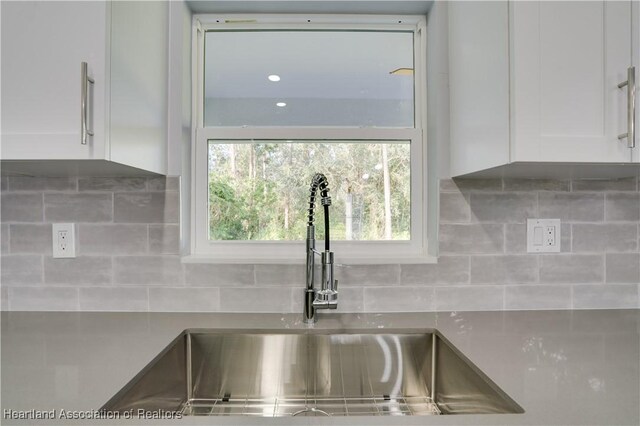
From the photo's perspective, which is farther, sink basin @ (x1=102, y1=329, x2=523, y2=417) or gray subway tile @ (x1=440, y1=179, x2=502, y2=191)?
gray subway tile @ (x1=440, y1=179, x2=502, y2=191)

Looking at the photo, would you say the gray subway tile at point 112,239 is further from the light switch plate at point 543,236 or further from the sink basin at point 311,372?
the light switch plate at point 543,236

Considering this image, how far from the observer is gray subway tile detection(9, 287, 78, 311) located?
1267 mm

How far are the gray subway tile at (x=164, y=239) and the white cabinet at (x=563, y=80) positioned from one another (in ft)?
3.38

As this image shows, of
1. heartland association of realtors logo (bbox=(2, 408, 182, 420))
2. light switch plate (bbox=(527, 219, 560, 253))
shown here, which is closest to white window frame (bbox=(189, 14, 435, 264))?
light switch plate (bbox=(527, 219, 560, 253))

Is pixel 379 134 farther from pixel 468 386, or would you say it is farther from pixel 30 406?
pixel 30 406

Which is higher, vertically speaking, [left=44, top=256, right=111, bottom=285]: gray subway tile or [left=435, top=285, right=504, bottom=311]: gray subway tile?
[left=44, top=256, right=111, bottom=285]: gray subway tile

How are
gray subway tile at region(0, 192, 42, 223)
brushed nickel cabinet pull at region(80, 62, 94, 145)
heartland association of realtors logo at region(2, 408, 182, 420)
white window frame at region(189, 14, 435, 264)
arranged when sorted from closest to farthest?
heartland association of realtors logo at region(2, 408, 182, 420)
brushed nickel cabinet pull at region(80, 62, 94, 145)
gray subway tile at region(0, 192, 42, 223)
white window frame at region(189, 14, 435, 264)

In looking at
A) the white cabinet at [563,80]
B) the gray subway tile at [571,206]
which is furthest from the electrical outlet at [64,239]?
the gray subway tile at [571,206]

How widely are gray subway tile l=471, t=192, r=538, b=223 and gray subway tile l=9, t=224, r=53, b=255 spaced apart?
4.81ft

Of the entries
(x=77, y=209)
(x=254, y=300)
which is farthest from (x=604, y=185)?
(x=77, y=209)

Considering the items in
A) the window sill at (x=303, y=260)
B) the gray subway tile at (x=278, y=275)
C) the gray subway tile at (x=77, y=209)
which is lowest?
the gray subway tile at (x=278, y=275)

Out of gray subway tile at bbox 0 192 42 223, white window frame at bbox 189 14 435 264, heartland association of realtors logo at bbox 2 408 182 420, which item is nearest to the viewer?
heartland association of realtors logo at bbox 2 408 182 420

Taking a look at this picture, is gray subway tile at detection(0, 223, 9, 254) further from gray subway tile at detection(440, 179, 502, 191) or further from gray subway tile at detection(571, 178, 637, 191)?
gray subway tile at detection(571, 178, 637, 191)

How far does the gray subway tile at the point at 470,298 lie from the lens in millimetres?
1270
